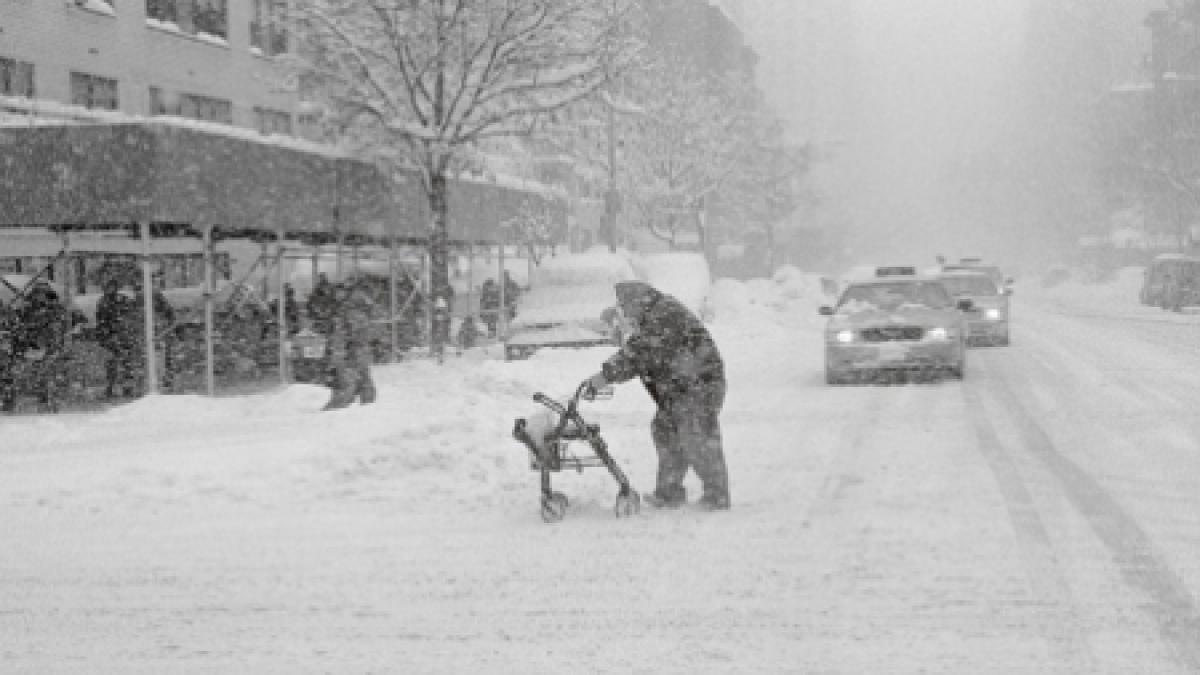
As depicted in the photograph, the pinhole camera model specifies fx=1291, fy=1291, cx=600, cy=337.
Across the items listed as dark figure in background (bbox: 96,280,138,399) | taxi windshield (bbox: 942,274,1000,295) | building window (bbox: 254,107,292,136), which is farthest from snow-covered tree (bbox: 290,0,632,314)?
building window (bbox: 254,107,292,136)

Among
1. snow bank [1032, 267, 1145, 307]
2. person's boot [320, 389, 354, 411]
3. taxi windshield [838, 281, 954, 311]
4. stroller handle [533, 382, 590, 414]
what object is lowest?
snow bank [1032, 267, 1145, 307]

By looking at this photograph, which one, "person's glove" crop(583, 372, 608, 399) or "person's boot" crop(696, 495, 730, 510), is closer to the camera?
"person's glove" crop(583, 372, 608, 399)

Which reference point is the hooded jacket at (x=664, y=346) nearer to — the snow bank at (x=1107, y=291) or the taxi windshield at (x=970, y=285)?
the taxi windshield at (x=970, y=285)

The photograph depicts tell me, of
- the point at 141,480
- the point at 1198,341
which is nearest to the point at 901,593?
the point at 141,480

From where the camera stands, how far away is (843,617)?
18.9ft

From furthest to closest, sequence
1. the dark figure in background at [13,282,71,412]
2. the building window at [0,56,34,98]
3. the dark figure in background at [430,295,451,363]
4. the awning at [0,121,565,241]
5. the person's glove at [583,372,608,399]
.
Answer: the building window at [0,56,34,98] → the dark figure in background at [430,295,451,363] → the dark figure in background at [13,282,71,412] → the awning at [0,121,565,241] → the person's glove at [583,372,608,399]

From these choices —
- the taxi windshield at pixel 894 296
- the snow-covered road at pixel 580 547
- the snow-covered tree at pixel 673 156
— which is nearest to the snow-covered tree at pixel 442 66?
the taxi windshield at pixel 894 296

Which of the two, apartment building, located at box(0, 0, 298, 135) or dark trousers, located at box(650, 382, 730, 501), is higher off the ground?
apartment building, located at box(0, 0, 298, 135)

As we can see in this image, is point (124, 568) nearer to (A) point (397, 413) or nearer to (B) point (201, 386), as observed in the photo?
(A) point (397, 413)

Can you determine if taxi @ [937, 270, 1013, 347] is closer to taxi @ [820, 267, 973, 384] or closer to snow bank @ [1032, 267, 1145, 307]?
taxi @ [820, 267, 973, 384]

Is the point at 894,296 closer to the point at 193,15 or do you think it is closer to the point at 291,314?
the point at 291,314

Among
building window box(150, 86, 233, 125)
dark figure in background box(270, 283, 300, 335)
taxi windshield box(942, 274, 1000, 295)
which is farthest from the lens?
building window box(150, 86, 233, 125)

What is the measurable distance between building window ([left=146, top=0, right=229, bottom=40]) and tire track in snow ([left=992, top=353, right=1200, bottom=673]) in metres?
25.0

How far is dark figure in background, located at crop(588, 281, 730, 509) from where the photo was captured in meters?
8.18
